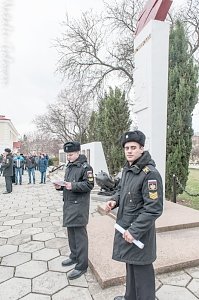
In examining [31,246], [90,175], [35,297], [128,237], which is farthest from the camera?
[31,246]

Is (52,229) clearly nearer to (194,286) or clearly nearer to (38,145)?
(194,286)

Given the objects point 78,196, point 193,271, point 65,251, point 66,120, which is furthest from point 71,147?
point 66,120

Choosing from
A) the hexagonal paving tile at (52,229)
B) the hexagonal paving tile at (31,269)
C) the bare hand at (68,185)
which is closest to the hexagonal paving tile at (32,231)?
the hexagonal paving tile at (52,229)

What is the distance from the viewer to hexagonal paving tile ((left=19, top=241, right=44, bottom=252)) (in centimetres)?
425

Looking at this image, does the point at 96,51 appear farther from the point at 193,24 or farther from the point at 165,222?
the point at 165,222

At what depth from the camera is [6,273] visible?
342 cm

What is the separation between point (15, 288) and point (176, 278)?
188 centimetres

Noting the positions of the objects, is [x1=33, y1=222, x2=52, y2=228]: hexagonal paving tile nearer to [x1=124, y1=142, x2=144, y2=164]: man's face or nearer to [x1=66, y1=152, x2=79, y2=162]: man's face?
[x1=66, y1=152, x2=79, y2=162]: man's face

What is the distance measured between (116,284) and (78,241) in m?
0.66

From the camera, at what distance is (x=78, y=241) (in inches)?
130

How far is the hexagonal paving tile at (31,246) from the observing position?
4246 mm

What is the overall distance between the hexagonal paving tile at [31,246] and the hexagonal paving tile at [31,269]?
49 centimetres

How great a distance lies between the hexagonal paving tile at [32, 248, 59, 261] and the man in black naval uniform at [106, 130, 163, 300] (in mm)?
1828

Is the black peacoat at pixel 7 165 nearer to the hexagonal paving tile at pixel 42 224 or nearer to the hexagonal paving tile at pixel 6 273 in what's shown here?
the hexagonal paving tile at pixel 42 224
